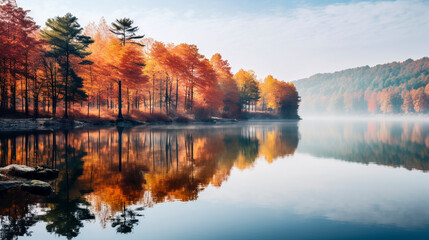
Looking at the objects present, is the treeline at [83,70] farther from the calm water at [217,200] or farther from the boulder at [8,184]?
the boulder at [8,184]

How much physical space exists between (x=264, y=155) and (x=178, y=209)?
36.4 feet

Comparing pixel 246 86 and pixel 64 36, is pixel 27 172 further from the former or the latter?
pixel 246 86

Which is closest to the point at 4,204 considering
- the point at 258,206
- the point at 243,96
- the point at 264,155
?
the point at 258,206

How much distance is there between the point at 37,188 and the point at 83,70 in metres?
40.4

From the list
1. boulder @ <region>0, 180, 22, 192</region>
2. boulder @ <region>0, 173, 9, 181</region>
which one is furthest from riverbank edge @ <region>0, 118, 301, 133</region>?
boulder @ <region>0, 180, 22, 192</region>

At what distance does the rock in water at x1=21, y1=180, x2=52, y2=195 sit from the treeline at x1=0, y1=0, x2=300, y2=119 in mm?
29916

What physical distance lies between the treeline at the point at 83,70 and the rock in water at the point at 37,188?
29.9 meters

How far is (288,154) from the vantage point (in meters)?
18.7

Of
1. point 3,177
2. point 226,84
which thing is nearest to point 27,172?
point 3,177

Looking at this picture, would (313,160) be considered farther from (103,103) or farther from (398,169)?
(103,103)

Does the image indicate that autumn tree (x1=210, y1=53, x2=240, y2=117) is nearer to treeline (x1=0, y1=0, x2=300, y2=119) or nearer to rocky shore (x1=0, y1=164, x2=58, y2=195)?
treeline (x1=0, y1=0, x2=300, y2=119)

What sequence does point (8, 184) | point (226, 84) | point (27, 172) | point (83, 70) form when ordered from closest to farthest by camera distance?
point (8, 184), point (27, 172), point (83, 70), point (226, 84)

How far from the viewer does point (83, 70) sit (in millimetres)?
44812

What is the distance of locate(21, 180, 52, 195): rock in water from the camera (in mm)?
8611
